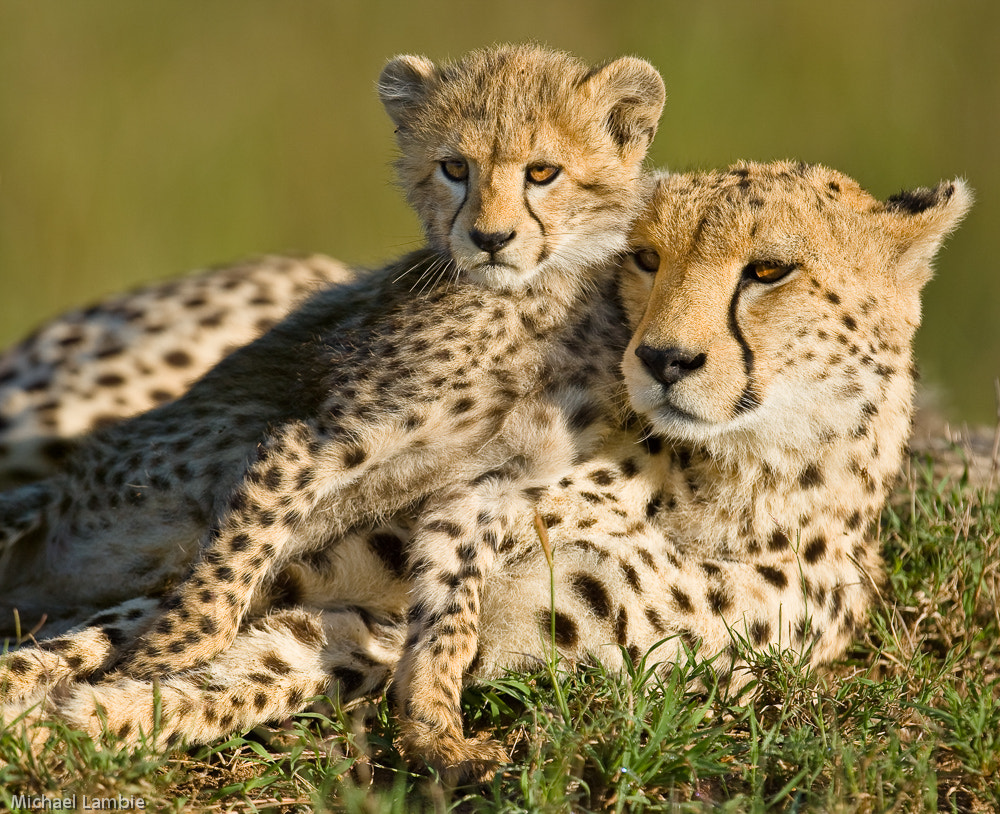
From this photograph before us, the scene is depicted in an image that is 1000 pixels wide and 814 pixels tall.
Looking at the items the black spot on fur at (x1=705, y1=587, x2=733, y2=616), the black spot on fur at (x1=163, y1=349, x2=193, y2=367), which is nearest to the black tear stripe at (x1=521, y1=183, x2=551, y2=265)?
the black spot on fur at (x1=705, y1=587, x2=733, y2=616)

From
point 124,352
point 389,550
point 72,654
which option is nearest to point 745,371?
point 389,550

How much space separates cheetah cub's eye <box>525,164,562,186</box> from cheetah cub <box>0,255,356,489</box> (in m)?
1.07

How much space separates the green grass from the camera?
7.13 feet

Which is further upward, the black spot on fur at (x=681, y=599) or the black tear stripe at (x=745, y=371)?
the black tear stripe at (x=745, y=371)

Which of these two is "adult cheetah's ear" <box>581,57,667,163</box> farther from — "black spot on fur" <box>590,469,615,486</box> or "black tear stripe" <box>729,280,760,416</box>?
"black spot on fur" <box>590,469,615,486</box>

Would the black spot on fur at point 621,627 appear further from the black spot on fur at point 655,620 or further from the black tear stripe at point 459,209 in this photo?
the black tear stripe at point 459,209

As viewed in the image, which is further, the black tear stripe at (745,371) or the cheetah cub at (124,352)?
the cheetah cub at (124,352)

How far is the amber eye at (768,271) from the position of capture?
8.94 ft

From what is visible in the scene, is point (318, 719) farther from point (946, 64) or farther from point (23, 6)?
point (946, 64)

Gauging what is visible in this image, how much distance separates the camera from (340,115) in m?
9.03

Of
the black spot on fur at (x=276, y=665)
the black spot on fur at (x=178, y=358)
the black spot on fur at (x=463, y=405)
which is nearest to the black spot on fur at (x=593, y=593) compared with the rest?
the black spot on fur at (x=463, y=405)

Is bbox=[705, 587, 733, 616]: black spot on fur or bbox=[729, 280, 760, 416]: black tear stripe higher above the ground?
bbox=[729, 280, 760, 416]: black tear stripe

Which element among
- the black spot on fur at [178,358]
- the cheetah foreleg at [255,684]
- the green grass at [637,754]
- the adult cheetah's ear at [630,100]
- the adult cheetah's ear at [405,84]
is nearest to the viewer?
the green grass at [637,754]

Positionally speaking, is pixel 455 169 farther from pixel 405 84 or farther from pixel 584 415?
pixel 584 415
